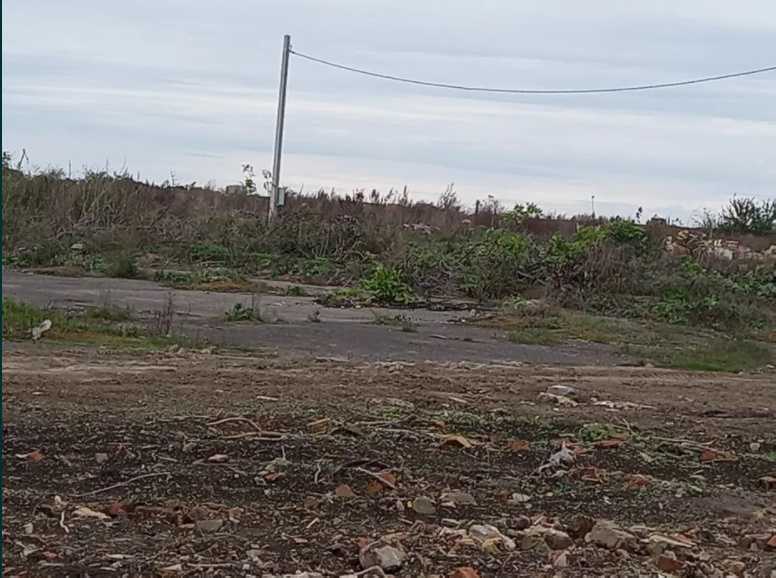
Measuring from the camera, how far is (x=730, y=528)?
5406 millimetres

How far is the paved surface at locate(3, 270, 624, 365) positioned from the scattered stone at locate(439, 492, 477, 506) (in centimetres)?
622

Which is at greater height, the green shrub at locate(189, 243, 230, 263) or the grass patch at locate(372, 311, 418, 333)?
the green shrub at locate(189, 243, 230, 263)

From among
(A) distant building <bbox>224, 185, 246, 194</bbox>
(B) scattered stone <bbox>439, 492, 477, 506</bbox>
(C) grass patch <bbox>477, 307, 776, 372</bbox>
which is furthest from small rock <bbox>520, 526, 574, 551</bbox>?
(A) distant building <bbox>224, 185, 246, 194</bbox>

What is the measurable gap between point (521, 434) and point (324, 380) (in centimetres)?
236

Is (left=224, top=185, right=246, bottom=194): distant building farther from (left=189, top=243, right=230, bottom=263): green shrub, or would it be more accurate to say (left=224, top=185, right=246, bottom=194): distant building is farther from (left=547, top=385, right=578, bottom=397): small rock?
(left=547, top=385, right=578, bottom=397): small rock

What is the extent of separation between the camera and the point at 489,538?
191 inches

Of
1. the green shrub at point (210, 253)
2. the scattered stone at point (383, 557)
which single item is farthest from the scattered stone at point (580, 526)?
the green shrub at point (210, 253)

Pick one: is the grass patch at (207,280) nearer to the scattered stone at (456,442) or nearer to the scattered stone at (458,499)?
the scattered stone at (456,442)

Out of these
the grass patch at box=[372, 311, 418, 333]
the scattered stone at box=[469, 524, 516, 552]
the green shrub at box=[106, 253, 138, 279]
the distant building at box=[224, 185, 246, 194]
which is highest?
the distant building at box=[224, 185, 246, 194]

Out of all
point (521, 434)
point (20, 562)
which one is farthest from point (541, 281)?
point (20, 562)

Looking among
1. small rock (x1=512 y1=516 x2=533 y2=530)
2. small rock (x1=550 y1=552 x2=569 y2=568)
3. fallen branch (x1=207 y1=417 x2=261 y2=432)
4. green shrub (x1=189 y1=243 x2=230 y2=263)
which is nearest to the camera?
small rock (x1=550 y1=552 x2=569 y2=568)

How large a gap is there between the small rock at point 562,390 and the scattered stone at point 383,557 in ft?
15.7

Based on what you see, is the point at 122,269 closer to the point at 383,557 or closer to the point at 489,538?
the point at 489,538

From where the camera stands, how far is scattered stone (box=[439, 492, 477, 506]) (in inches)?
217
